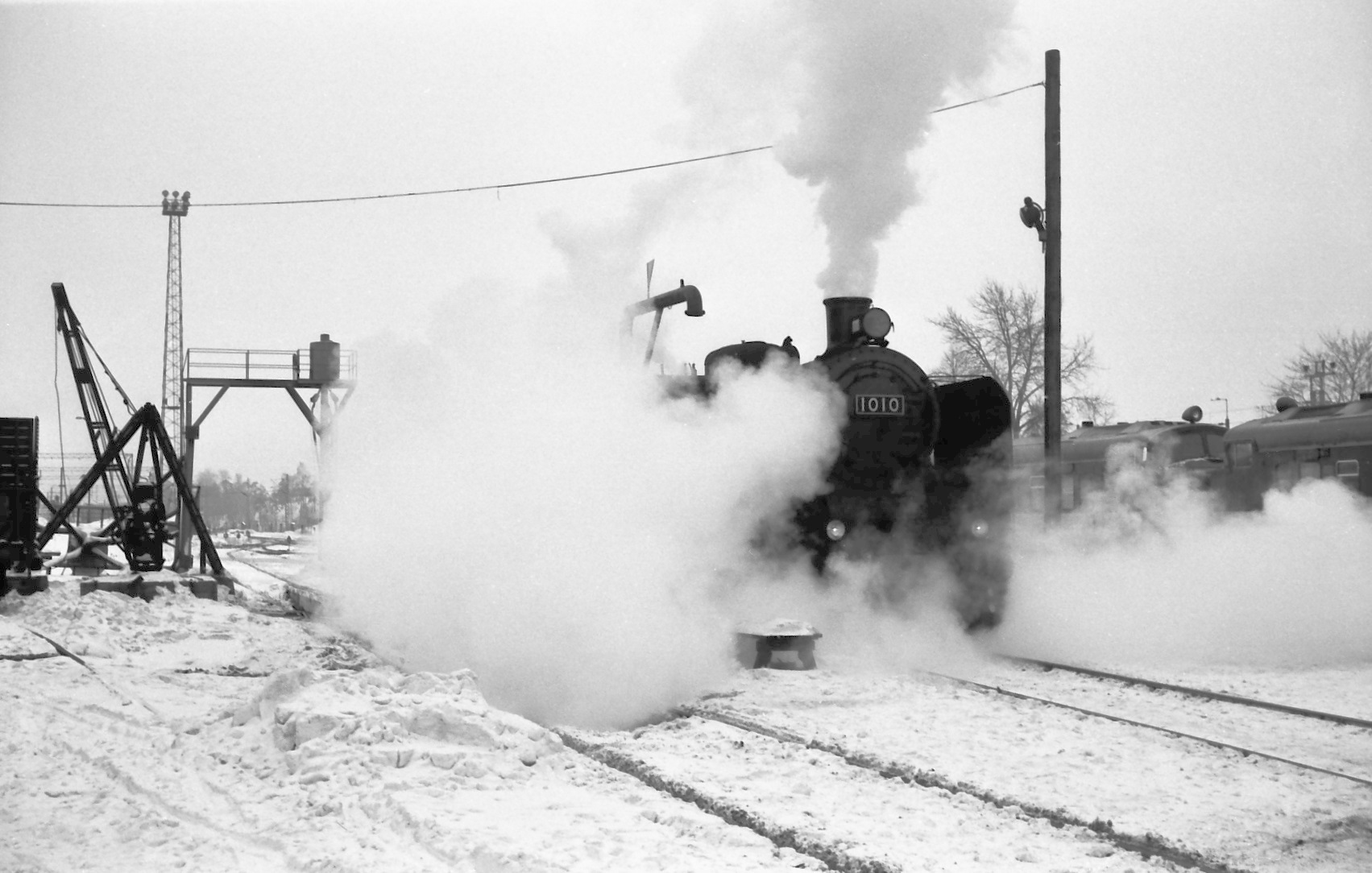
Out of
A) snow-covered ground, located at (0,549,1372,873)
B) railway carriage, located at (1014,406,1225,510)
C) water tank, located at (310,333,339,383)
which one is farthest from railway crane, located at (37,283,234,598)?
railway carriage, located at (1014,406,1225,510)

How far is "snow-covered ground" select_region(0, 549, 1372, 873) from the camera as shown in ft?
15.8

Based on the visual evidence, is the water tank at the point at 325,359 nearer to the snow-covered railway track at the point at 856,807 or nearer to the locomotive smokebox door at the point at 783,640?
the locomotive smokebox door at the point at 783,640

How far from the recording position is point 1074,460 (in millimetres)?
22656

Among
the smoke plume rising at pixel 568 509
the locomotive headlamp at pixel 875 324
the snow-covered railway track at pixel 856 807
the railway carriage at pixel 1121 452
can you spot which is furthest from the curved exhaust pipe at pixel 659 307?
the railway carriage at pixel 1121 452

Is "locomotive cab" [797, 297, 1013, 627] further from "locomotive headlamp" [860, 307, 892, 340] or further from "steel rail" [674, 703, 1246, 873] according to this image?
"steel rail" [674, 703, 1246, 873]

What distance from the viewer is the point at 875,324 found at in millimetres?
11109

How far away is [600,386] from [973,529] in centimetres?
389

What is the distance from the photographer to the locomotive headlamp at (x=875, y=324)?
36.4 ft

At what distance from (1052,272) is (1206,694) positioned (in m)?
7.62

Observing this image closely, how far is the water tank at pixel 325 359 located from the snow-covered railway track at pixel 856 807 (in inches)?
835

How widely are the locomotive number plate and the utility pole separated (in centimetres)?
407

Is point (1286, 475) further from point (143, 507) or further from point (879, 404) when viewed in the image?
point (143, 507)

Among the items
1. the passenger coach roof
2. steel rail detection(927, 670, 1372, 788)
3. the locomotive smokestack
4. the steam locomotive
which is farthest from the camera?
the passenger coach roof

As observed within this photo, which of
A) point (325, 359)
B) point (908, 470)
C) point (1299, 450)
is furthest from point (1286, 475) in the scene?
point (325, 359)
